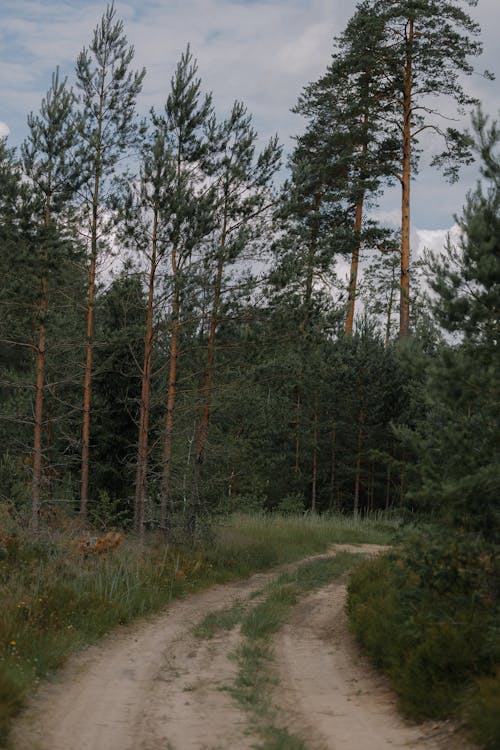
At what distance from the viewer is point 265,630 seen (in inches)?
425

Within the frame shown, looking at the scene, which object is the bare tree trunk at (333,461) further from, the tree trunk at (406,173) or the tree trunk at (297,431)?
the tree trunk at (406,173)

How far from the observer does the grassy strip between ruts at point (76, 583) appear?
8.34m

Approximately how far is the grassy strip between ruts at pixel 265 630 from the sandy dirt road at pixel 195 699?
127 mm

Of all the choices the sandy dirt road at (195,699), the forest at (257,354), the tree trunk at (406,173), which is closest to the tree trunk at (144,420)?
the forest at (257,354)

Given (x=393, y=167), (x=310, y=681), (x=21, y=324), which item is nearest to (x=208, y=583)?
(x=310, y=681)

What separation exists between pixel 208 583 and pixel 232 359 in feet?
17.6

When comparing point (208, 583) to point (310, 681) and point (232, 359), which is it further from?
point (310, 681)

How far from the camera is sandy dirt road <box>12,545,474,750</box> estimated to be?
6352 mm

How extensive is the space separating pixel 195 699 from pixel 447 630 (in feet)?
8.49

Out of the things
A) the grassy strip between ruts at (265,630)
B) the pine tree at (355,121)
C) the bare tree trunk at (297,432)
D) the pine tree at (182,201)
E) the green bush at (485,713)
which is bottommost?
the grassy strip between ruts at (265,630)

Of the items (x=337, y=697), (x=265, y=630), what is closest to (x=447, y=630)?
(x=337, y=697)

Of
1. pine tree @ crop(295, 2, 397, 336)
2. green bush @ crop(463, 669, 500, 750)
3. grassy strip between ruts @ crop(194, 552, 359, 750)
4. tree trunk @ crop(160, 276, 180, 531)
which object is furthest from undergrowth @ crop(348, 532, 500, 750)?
pine tree @ crop(295, 2, 397, 336)

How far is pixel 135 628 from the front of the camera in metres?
10.9

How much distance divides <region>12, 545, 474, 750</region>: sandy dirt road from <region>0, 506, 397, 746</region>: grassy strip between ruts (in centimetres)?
28
